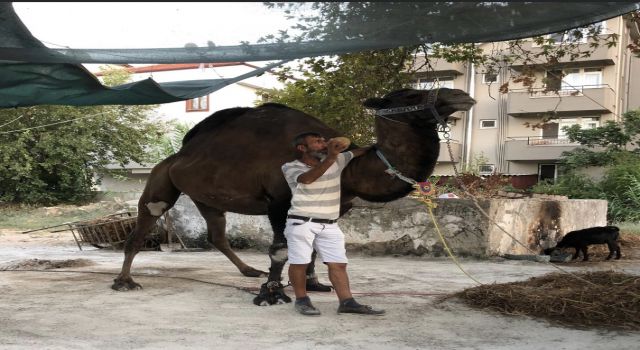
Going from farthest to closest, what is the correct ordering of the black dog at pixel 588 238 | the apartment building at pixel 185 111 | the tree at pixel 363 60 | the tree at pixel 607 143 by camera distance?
the apartment building at pixel 185 111
the tree at pixel 607 143
the black dog at pixel 588 238
the tree at pixel 363 60

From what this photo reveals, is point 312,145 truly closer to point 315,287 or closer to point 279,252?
point 279,252

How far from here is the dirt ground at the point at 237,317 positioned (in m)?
4.12

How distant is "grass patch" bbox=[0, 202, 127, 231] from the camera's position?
62.2ft

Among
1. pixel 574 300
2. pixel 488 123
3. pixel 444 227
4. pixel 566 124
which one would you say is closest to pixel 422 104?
pixel 574 300

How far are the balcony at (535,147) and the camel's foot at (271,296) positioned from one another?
27439mm

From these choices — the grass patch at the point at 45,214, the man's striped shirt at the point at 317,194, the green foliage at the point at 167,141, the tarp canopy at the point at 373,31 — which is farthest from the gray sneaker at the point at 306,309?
the green foliage at the point at 167,141

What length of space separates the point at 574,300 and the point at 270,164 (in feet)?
9.07

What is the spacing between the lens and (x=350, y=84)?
9.38 m

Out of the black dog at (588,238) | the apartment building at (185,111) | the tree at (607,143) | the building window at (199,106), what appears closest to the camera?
the black dog at (588,238)

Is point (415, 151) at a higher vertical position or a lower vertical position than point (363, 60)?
lower

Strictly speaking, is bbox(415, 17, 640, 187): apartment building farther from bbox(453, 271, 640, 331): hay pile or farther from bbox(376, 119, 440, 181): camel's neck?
bbox(376, 119, 440, 181): camel's neck

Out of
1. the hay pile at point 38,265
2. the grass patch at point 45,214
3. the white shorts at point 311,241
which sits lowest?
the grass patch at point 45,214

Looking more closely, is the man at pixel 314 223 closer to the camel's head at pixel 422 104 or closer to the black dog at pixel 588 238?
the camel's head at pixel 422 104

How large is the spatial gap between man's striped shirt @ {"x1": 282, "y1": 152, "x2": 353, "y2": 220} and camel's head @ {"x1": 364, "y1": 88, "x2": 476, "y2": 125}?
24.8 inches
